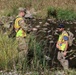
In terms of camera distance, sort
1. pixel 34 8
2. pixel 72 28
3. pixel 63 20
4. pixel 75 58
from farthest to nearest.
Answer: pixel 34 8
pixel 63 20
pixel 72 28
pixel 75 58

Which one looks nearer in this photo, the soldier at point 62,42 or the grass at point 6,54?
the grass at point 6,54

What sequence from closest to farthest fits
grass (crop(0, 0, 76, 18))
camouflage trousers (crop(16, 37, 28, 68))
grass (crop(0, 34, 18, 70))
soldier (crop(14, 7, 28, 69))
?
grass (crop(0, 34, 18, 70)) < camouflage trousers (crop(16, 37, 28, 68)) < soldier (crop(14, 7, 28, 69)) < grass (crop(0, 0, 76, 18))

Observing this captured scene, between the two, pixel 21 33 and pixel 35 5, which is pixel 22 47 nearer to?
pixel 21 33

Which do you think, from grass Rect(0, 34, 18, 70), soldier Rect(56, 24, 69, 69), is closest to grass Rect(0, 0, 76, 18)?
soldier Rect(56, 24, 69, 69)

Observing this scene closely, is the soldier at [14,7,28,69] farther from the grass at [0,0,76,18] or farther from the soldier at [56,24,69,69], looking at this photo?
the grass at [0,0,76,18]

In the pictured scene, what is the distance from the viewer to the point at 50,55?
42.8 feet

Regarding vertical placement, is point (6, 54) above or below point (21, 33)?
below

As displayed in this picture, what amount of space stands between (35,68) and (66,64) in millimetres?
2890

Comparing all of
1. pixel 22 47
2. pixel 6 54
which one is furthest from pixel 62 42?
pixel 6 54

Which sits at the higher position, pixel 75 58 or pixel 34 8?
pixel 34 8

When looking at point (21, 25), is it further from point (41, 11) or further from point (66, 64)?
point (41, 11)

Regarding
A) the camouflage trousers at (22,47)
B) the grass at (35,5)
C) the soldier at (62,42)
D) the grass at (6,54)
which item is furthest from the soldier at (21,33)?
the grass at (35,5)

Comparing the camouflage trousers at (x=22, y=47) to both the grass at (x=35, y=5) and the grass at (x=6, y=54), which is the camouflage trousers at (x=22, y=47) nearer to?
the grass at (x=6, y=54)

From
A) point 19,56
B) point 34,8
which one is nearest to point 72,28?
point 34,8
